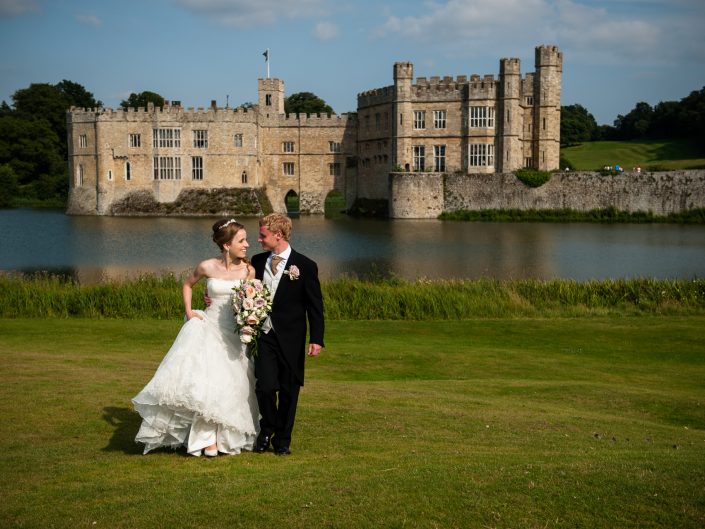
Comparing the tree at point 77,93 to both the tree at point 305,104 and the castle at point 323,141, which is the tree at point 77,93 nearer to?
the tree at point 305,104

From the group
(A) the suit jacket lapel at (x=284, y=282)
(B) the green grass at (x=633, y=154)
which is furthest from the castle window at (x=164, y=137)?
(A) the suit jacket lapel at (x=284, y=282)

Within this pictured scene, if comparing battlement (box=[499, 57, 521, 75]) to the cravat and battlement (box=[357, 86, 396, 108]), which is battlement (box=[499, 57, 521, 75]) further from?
the cravat

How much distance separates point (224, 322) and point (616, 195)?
151ft

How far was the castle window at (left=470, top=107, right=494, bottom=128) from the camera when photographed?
50875 mm

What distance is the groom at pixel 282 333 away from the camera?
22.2 ft

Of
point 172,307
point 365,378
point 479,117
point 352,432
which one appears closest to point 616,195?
point 479,117

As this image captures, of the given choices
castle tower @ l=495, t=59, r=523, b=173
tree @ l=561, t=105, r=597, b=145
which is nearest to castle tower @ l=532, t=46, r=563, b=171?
castle tower @ l=495, t=59, r=523, b=173

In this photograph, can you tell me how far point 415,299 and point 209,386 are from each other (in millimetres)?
11185

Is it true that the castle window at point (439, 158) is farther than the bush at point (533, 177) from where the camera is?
Yes

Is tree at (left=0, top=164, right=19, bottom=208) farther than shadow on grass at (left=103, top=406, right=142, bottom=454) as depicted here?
Yes

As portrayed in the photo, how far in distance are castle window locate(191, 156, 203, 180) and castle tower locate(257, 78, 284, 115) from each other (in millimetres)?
5719

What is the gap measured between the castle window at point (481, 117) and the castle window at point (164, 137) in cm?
1976

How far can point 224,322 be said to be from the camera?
269 inches

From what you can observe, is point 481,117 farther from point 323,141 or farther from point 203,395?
point 203,395
